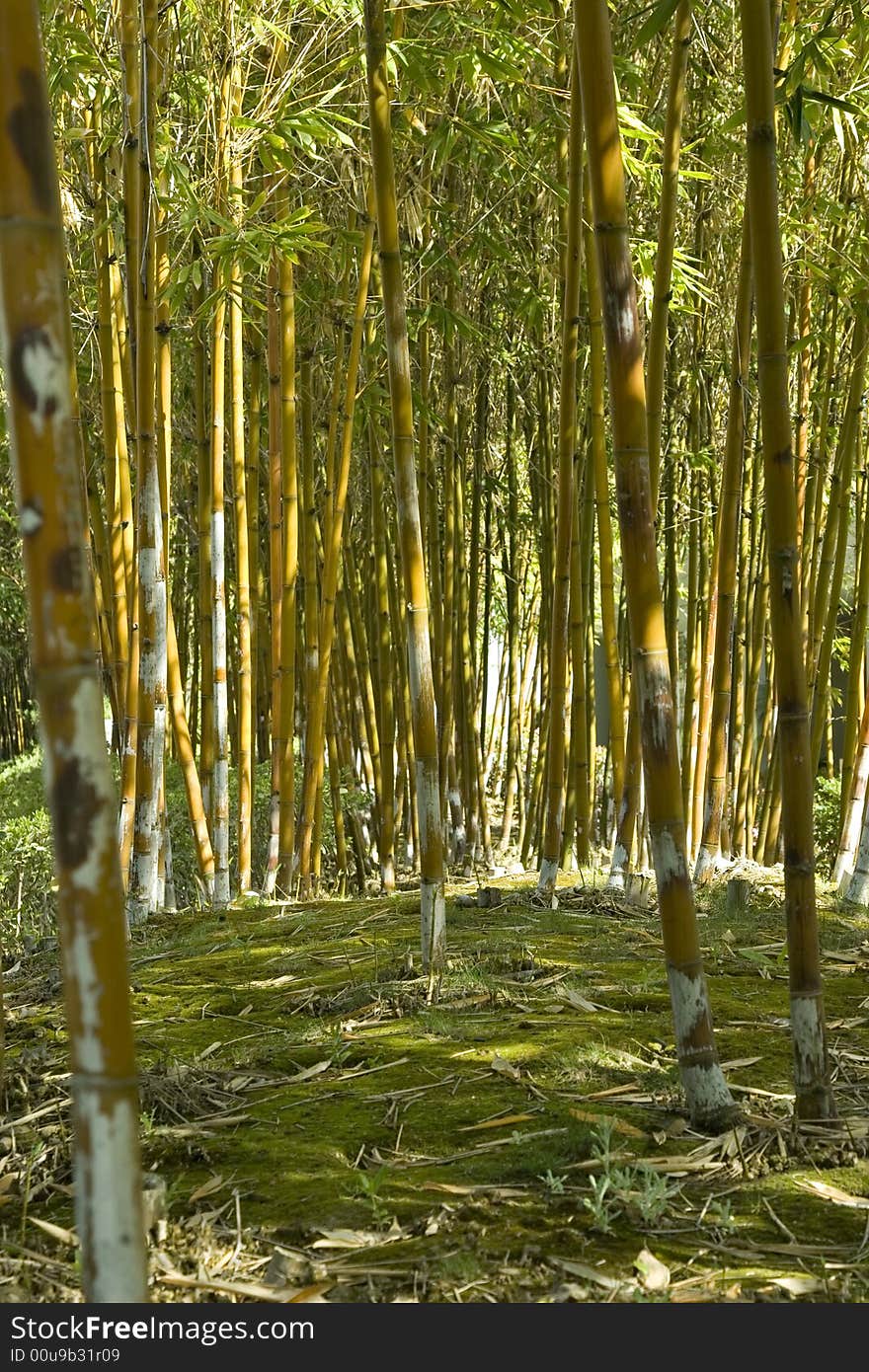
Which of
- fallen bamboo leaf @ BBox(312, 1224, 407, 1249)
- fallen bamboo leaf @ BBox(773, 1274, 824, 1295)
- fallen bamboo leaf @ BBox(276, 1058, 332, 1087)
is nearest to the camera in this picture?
fallen bamboo leaf @ BBox(773, 1274, 824, 1295)

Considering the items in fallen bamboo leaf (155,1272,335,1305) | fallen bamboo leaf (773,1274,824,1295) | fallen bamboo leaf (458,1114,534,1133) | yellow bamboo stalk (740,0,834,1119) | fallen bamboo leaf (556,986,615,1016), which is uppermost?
yellow bamboo stalk (740,0,834,1119)

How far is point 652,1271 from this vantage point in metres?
1.26

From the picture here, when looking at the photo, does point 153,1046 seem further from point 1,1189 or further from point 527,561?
point 527,561

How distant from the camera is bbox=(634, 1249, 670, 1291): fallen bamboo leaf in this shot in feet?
4.08

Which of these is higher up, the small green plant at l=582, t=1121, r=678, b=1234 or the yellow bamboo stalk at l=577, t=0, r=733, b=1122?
→ the yellow bamboo stalk at l=577, t=0, r=733, b=1122

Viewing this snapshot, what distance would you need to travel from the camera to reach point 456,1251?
1.31 meters

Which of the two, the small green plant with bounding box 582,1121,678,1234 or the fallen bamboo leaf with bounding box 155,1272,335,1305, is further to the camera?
the small green plant with bounding box 582,1121,678,1234

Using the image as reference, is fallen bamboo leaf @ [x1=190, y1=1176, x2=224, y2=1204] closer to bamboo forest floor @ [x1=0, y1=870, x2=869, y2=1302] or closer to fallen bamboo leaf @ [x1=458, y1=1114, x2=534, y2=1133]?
bamboo forest floor @ [x1=0, y1=870, x2=869, y2=1302]

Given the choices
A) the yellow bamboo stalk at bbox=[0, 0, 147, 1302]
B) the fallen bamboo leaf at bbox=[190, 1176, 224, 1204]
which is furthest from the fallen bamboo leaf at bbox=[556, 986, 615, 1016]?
the yellow bamboo stalk at bbox=[0, 0, 147, 1302]

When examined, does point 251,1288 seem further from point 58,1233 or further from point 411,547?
point 411,547

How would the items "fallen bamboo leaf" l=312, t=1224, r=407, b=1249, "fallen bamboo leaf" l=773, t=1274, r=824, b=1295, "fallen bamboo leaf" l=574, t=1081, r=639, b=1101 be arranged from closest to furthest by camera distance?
"fallen bamboo leaf" l=773, t=1274, r=824, b=1295
"fallen bamboo leaf" l=312, t=1224, r=407, b=1249
"fallen bamboo leaf" l=574, t=1081, r=639, b=1101

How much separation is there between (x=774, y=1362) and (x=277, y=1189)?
611 mm

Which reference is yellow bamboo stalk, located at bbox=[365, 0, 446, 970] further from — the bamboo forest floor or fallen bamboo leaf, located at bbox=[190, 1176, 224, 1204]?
fallen bamboo leaf, located at bbox=[190, 1176, 224, 1204]

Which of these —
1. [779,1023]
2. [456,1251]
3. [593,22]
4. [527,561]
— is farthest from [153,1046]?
[527,561]
